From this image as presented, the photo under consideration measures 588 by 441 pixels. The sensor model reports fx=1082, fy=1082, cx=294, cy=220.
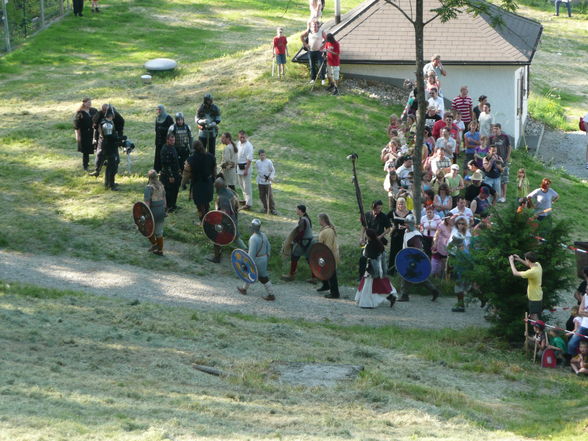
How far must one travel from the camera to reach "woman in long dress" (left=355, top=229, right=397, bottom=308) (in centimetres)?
1905

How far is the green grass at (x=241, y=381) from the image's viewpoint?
40.6 ft

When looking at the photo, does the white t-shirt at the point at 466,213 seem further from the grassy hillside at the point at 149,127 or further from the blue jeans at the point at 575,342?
the blue jeans at the point at 575,342

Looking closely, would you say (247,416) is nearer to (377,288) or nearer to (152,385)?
(152,385)

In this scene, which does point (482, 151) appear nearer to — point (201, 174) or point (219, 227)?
point (201, 174)

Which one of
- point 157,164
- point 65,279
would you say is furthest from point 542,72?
point 65,279

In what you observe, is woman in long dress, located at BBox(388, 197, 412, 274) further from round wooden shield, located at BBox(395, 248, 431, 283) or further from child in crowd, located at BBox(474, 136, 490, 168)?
child in crowd, located at BBox(474, 136, 490, 168)

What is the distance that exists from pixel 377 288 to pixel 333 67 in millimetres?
11925

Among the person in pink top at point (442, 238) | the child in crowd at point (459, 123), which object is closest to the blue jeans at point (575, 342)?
the person in pink top at point (442, 238)

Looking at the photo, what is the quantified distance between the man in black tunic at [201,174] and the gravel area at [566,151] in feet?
45.8

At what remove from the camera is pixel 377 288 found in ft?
63.7

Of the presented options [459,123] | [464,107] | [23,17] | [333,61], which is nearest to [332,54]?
[333,61]

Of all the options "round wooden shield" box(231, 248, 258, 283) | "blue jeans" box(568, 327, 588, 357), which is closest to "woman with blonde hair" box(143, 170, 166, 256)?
"round wooden shield" box(231, 248, 258, 283)

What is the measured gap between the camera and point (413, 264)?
1953 cm

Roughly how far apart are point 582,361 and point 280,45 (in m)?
16.0
